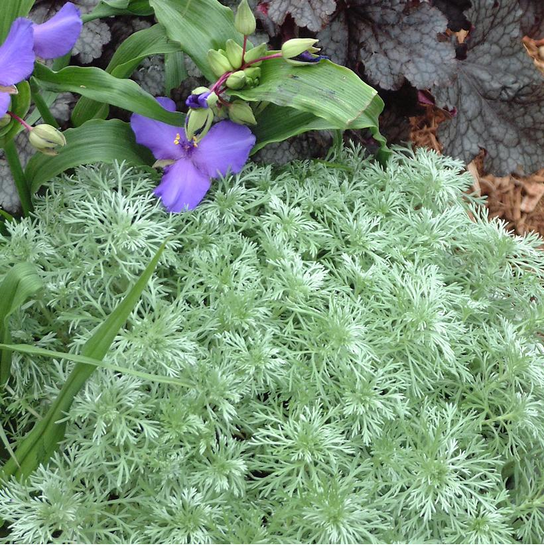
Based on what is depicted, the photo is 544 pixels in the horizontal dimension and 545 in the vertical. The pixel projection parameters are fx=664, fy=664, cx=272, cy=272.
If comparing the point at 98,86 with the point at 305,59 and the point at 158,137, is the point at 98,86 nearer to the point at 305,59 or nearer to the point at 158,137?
the point at 158,137

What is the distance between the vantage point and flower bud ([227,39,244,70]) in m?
1.27

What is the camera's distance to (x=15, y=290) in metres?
1.07

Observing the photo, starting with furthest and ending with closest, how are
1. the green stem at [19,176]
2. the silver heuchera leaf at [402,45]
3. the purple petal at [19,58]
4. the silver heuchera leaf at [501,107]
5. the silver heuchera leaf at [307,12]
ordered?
the silver heuchera leaf at [501,107], the silver heuchera leaf at [402,45], the silver heuchera leaf at [307,12], the green stem at [19,176], the purple petal at [19,58]

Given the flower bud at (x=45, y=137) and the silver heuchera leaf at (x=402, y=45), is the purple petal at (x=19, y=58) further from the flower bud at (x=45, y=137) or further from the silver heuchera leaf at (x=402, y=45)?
the silver heuchera leaf at (x=402, y=45)

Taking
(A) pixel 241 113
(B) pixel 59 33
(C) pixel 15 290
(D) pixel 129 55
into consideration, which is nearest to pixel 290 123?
(A) pixel 241 113

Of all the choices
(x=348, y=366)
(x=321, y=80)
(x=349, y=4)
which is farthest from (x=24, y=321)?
(x=349, y=4)

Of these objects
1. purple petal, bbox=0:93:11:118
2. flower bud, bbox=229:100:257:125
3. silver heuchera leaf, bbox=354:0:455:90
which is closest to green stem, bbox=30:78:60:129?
purple petal, bbox=0:93:11:118

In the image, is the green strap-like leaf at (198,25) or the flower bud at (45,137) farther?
the green strap-like leaf at (198,25)

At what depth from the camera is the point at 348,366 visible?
1117mm

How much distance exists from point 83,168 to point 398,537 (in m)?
0.88

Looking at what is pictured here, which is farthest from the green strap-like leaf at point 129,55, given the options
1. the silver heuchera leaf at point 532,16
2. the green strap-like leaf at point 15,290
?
the silver heuchera leaf at point 532,16

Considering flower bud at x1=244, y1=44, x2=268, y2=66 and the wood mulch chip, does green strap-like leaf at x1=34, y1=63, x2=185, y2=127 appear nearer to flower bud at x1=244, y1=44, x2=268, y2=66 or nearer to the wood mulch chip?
flower bud at x1=244, y1=44, x2=268, y2=66

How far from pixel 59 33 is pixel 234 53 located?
326mm

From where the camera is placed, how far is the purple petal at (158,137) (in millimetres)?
1309
